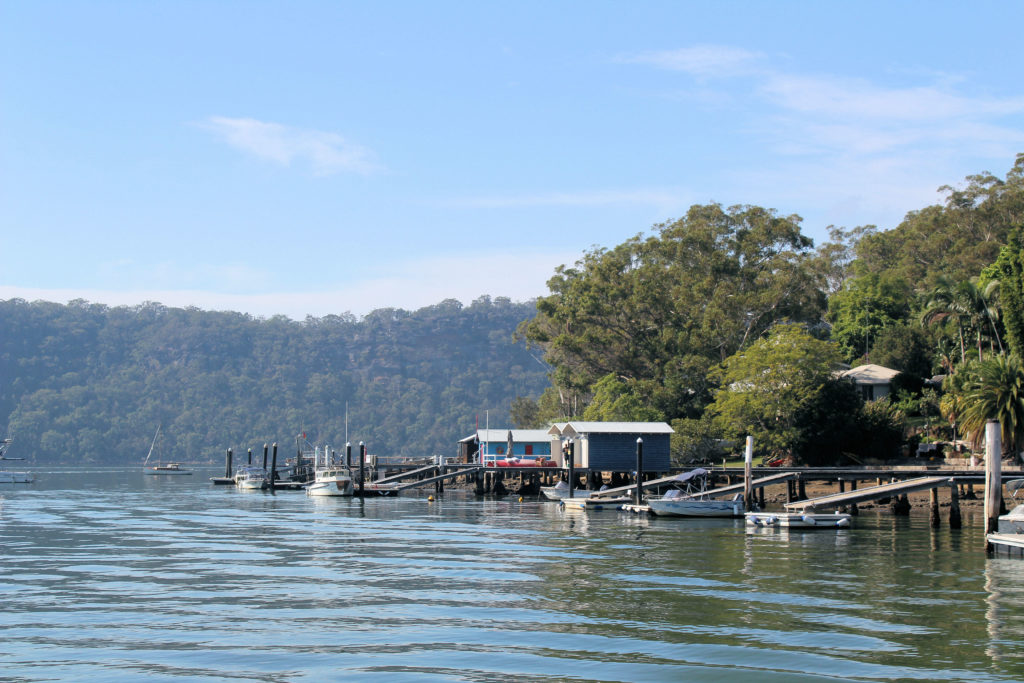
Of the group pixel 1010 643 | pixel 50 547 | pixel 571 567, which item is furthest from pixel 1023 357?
pixel 50 547

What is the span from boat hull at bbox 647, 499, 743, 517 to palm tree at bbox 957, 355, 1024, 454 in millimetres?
15723

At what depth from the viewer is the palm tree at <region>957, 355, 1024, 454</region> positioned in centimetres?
6122

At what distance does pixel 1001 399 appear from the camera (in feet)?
201

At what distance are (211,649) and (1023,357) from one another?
55.8 meters

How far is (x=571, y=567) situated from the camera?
3575 centimetres

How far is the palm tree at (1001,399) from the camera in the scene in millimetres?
61219

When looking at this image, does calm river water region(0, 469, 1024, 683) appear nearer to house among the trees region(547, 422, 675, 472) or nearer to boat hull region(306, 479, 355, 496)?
house among the trees region(547, 422, 675, 472)

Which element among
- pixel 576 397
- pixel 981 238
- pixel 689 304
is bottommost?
pixel 576 397

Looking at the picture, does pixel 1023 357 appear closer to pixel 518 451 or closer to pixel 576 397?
pixel 518 451

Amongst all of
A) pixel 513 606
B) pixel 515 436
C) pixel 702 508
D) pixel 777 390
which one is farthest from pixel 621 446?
pixel 513 606

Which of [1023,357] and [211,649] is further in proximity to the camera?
[1023,357]

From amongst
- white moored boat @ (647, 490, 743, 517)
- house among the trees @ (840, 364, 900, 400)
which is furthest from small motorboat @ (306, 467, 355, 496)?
house among the trees @ (840, 364, 900, 400)

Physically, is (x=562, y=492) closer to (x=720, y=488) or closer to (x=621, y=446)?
(x=621, y=446)

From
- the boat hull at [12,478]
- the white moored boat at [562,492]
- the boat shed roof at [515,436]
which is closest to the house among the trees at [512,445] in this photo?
the boat shed roof at [515,436]
